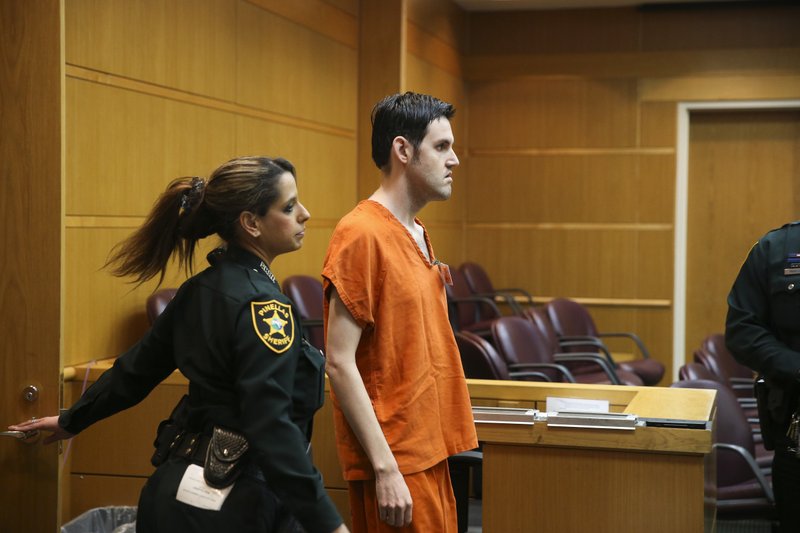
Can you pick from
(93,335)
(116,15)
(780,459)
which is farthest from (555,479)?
(116,15)

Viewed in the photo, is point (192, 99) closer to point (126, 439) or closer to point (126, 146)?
point (126, 146)

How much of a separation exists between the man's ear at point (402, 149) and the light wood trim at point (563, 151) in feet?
22.0

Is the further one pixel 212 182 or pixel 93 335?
pixel 93 335

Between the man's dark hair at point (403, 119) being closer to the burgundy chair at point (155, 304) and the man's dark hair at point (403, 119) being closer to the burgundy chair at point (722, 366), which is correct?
the burgundy chair at point (155, 304)

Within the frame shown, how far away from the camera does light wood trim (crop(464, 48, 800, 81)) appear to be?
8.29m

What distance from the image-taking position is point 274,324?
71.0 inches

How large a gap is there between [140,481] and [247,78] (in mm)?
2387

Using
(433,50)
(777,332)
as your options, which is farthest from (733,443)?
(433,50)

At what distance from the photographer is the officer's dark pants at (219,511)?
1794 millimetres

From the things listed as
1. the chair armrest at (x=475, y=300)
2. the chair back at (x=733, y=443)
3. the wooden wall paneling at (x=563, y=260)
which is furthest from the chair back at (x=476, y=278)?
the chair back at (x=733, y=443)

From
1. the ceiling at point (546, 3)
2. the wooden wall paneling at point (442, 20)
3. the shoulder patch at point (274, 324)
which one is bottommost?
the shoulder patch at point (274, 324)

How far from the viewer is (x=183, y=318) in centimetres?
191

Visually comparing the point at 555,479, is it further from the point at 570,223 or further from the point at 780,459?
the point at 570,223

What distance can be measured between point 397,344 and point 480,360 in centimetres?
275
